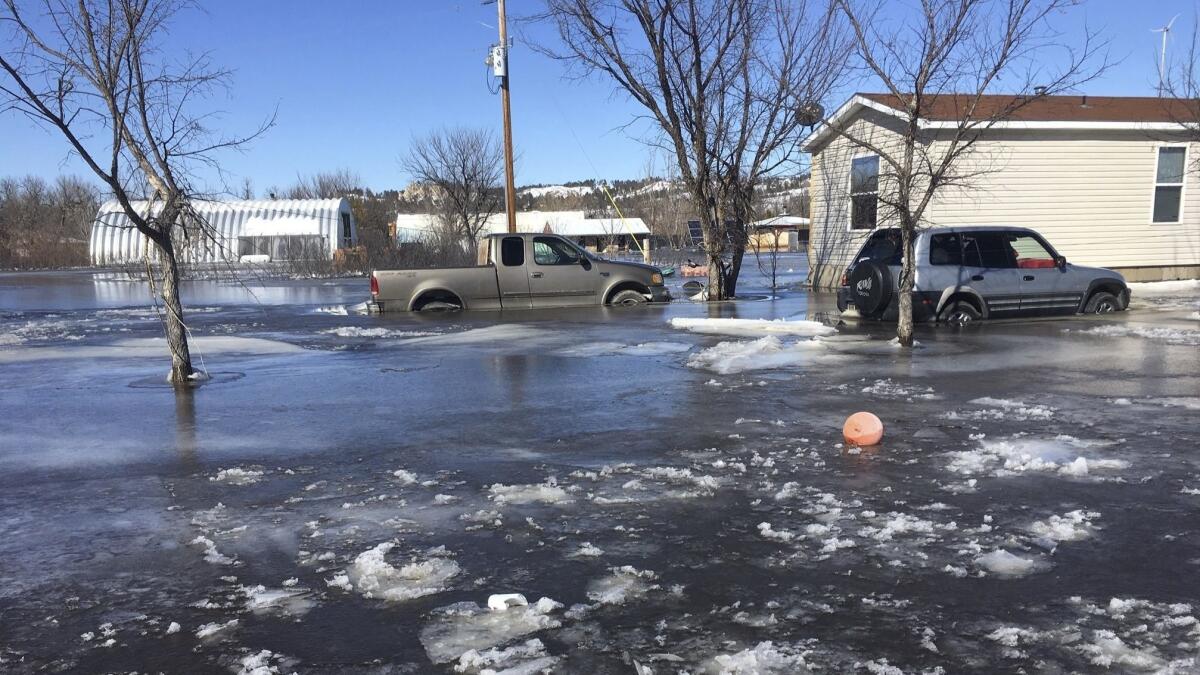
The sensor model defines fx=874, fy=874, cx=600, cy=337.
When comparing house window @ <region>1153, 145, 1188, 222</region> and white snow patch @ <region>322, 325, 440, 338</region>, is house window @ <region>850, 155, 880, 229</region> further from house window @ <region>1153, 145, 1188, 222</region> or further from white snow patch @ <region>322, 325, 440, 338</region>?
white snow patch @ <region>322, 325, 440, 338</region>

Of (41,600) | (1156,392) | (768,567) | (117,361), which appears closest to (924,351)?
(1156,392)

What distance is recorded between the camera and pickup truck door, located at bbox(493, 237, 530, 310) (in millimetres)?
17984

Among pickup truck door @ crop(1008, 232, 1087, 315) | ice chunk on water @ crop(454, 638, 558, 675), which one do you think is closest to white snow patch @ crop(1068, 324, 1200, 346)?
pickup truck door @ crop(1008, 232, 1087, 315)

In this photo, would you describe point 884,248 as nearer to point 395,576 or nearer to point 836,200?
point 836,200

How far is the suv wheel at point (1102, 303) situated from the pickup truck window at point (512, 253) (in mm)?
10440

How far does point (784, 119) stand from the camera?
1927 centimetres

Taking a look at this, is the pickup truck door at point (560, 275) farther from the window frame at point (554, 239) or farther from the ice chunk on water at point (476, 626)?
the ice chunk on water at point (476, 626)

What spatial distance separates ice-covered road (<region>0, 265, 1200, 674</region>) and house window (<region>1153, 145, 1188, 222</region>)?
13.3 metres

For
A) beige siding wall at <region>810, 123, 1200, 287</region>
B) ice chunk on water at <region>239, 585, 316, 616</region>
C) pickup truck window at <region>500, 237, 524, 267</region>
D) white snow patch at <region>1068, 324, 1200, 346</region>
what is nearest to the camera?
ice chunk on water at <region>239, 585, 316, 616</region>

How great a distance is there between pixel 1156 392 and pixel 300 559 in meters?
7.79

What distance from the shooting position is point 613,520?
4.85 metres

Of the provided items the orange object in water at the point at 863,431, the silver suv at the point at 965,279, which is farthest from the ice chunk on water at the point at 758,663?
the silver suv at the point at 965,279

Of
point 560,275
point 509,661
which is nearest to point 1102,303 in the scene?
point 560,275

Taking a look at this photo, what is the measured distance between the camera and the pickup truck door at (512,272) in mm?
17984
